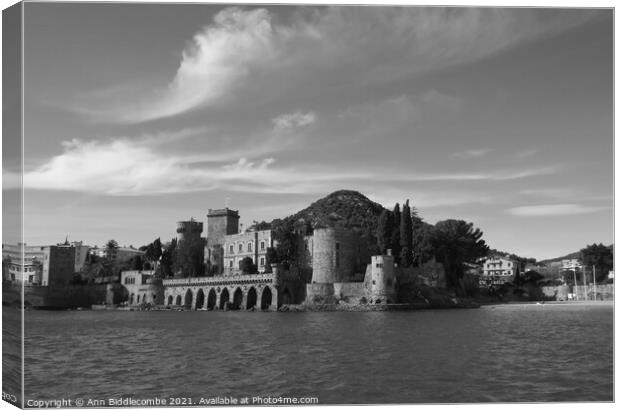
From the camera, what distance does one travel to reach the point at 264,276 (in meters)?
34.8

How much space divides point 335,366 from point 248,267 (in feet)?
91.6

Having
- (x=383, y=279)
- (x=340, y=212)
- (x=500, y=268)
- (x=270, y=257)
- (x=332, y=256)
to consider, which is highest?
(x=340, y=212)

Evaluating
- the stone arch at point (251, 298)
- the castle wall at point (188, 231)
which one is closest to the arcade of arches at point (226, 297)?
the stone arch at point (251, 298)

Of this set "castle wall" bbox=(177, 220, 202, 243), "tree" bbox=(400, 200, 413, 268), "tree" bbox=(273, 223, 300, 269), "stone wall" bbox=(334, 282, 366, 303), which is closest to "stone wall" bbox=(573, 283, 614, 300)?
"tree" bbox=(400, 200, 413, 268)

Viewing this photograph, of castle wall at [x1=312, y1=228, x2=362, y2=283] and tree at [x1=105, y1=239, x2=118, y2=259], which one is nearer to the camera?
castle wall at [x1=312, y1=228, x2=362, y2=283]

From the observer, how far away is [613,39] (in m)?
6.29

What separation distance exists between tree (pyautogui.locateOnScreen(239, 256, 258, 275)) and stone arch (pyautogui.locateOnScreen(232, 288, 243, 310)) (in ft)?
3.98

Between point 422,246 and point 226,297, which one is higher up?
point 422,246

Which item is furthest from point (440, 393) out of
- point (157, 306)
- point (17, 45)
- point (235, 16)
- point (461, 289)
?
point (157, 306)

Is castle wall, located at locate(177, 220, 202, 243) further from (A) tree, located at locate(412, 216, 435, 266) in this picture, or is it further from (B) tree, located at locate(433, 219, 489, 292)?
(B) tree, located at locate(433, 219, 489, 292)

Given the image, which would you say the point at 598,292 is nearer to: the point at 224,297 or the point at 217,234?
the point at 224,297

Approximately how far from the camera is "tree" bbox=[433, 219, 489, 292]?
35969mm

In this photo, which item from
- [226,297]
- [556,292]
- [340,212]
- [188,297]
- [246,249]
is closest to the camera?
[226,297]

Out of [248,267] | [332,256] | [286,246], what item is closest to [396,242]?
[332,256]
